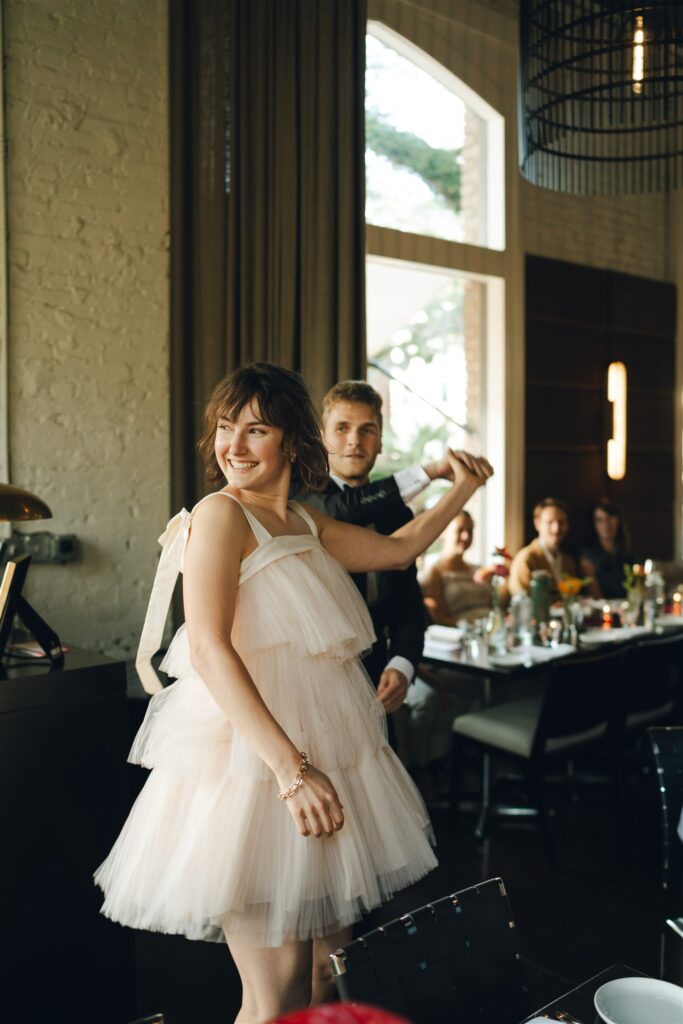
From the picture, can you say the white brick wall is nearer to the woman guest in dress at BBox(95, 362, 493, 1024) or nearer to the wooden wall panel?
the woman guest in dress at BBox(95, 362, 493, 1024)

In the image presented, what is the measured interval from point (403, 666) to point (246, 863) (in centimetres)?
97

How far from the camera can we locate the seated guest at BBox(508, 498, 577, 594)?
238 inches

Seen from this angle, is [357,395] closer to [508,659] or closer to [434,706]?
[508,659]

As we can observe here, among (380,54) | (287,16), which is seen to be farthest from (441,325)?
(287,16)

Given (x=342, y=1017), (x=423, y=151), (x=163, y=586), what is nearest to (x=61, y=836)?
(x=163, y=586)

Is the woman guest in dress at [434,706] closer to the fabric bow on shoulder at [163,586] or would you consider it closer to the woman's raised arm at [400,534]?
the woman's raised arm at [400,534]

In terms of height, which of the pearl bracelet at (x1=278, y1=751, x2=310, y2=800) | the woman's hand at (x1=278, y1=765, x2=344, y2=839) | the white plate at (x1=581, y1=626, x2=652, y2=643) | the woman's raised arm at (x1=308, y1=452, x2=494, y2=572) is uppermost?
the woman's raised arm at (x1=308, y1=452, x2=494, y2=572)

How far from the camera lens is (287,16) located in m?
4.82

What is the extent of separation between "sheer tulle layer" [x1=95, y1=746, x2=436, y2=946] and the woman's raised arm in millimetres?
508

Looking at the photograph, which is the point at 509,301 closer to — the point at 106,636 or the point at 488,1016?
the point at 106,636

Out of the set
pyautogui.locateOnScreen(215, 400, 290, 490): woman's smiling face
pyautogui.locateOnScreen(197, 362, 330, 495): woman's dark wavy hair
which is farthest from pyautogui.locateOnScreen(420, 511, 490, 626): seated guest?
pyautogui.locateOnScreen(215, 400, 290, 490): woman's smiling face

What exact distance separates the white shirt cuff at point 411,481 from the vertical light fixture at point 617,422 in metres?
5.74

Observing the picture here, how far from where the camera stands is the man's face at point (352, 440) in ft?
8.45

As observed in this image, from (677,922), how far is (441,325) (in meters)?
5.57
